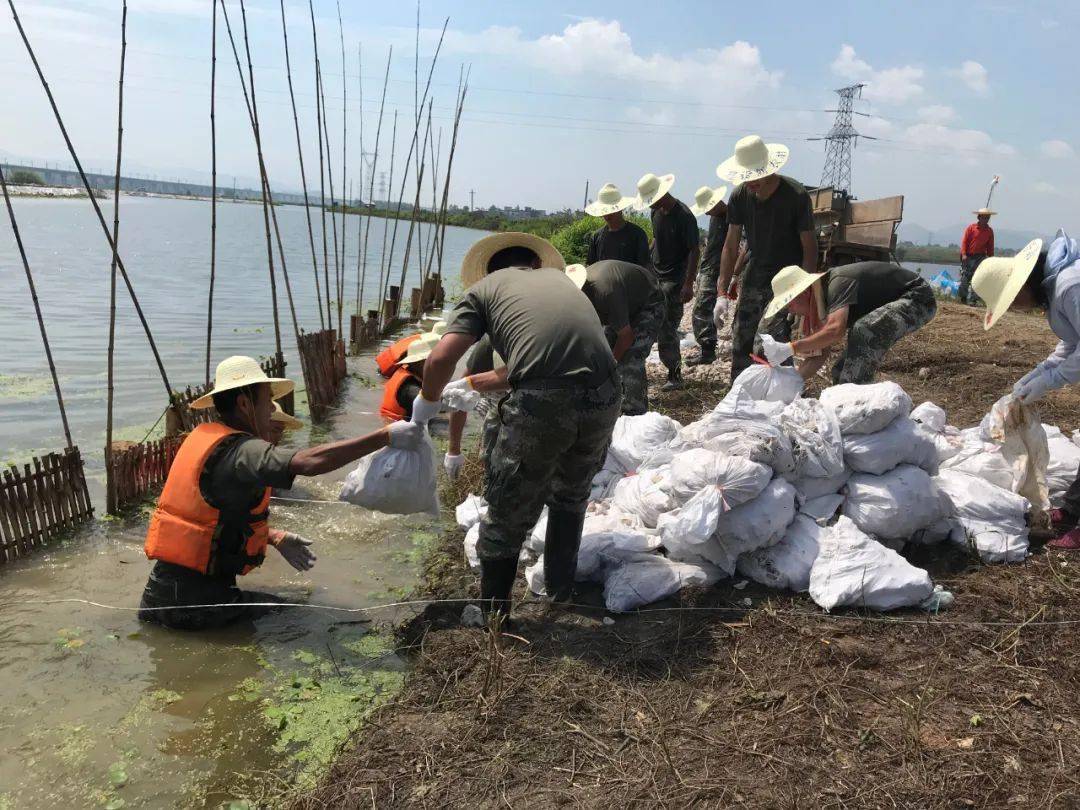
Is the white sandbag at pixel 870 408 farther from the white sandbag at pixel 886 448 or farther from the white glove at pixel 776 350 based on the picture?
the white glove at pixel 776 350

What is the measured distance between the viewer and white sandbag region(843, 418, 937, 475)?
351 cm

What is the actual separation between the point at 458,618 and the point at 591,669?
28.3 inches

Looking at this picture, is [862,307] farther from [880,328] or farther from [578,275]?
[578,275]

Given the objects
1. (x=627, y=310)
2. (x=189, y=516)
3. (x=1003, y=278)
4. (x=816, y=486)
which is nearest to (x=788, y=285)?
(x=627, y=310)

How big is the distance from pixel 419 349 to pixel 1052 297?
10.3 feet

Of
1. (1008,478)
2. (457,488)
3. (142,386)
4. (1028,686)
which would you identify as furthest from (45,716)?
(142,386)

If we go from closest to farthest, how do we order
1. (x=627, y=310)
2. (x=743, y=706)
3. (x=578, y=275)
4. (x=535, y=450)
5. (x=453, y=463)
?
(x=743, y=706), (x=535, y=450), (x=453, y=463), (x=578, y=275), (x=627, y=310)

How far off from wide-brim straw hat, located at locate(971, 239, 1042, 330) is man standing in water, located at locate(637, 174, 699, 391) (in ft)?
10.3

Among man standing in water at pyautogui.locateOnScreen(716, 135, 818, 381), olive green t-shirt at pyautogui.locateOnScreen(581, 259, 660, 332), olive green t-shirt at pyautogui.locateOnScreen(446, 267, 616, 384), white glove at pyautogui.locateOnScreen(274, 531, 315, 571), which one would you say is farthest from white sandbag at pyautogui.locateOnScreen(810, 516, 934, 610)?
man standing in water at pyautogui.locateOnScreen(716, 135, 818, 381)

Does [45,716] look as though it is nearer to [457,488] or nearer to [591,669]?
[591,669]

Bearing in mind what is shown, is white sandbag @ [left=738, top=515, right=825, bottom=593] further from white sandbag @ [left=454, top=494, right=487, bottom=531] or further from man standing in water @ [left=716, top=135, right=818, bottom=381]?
man standing in water @ [left=716, top=135, right=818, bottom=381]

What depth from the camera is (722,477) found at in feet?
10.6

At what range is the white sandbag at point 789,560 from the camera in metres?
3.25

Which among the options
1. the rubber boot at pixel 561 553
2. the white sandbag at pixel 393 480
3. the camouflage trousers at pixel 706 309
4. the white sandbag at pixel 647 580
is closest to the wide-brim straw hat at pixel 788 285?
the white sandbag at pixel 647 580
